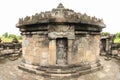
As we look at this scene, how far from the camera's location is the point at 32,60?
821 cm

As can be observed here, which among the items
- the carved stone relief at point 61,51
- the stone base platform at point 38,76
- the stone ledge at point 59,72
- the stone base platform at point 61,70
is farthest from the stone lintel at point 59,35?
the stone base platform at point 38,76

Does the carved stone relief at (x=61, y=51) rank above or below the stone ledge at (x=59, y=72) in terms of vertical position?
above

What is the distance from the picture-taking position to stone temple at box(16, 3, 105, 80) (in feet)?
23.5

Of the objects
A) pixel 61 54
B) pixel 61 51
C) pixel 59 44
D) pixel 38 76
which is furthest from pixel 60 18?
pixel 38 76

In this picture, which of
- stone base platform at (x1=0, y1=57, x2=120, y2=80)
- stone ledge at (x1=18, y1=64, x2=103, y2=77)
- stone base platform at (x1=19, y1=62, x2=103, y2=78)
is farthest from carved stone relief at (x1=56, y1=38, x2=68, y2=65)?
stone base platform at (x1=0, y1=57, x2=120, y2=80)

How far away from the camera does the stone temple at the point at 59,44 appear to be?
7148 millimetres

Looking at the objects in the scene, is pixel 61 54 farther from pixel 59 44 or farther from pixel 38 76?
pixel 38 76

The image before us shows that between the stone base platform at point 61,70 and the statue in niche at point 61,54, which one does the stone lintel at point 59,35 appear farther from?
the stone base platform at point 61,70

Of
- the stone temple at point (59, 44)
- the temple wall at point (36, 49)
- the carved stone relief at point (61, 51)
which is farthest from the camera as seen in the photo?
the temple wall at point (36, 49)

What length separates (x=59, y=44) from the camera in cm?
737

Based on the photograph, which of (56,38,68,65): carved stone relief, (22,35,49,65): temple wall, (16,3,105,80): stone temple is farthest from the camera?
(22,35,49,65): temple wall

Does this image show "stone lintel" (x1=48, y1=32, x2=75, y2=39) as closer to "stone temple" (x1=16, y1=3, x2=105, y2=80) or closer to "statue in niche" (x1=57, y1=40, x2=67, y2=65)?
"stone temple" (x1=16, y1=3, x2=105, y2=80)

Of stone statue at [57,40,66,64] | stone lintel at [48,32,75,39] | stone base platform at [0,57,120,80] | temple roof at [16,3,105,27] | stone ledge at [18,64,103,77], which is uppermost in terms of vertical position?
temple roof at [16,3,105,27]

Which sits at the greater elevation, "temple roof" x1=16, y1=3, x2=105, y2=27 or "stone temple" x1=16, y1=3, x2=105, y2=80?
"temple roof" x1=16, y1=3, x2=105, y2=27
